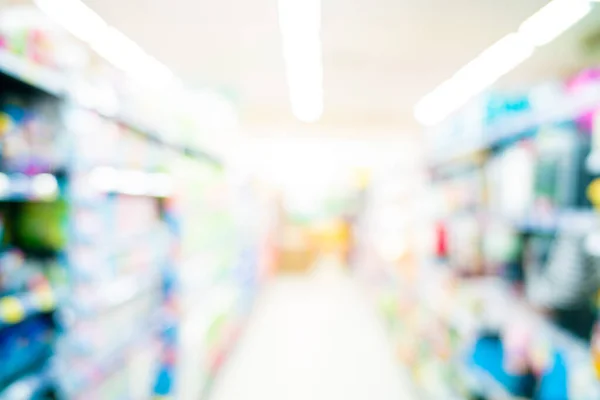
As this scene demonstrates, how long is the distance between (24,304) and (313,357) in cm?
265

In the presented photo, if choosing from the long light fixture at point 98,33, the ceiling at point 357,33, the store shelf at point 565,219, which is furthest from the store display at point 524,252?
the long light fixture at point 98,33

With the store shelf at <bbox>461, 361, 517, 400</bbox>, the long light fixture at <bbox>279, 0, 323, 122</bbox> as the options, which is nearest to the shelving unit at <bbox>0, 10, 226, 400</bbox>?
the long light fixture at <bbox>279, 0, 323, 122</bbox>

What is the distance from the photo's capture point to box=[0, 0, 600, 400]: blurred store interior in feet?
2.23

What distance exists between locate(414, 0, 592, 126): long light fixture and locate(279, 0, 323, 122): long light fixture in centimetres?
29

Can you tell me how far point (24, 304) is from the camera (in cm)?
117

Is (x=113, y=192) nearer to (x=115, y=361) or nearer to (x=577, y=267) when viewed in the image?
(x=115, y=361)

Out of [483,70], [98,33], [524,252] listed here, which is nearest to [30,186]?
[98,33]

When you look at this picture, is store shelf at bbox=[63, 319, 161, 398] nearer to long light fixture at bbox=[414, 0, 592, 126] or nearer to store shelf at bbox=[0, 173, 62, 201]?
store shelf at bbox=[0, 173, 62, 201]

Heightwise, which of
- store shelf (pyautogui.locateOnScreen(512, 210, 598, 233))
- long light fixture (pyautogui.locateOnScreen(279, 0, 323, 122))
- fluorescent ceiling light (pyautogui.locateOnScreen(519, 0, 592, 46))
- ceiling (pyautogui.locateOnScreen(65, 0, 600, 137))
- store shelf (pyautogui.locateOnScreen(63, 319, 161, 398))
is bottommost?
store shelf (pyautogui.locateOnScreen(63, 319, 161, 398))

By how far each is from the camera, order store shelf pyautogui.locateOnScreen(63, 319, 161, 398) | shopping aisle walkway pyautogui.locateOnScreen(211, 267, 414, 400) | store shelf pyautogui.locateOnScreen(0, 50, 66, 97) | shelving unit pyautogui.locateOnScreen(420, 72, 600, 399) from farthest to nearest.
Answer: shopping aisle walkway pyautogui.locateOnScreen(211, 267, 414, 400) < store shelf pyautogui.locateOnScreen(63, 319, 161, 398) < shelving unit pyautogui.locateOnScreen(420, 72, 600, 399) < store shelf pyautogui.locateOnScreen(0, 50, 66, 97)

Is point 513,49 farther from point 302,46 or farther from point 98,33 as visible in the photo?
point 98,33

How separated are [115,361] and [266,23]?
5.23 feet

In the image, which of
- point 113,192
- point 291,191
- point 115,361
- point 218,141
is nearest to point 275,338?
point 218,141

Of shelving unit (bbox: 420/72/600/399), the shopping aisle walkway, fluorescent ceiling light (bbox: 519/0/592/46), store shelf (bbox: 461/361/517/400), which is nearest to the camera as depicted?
fluorescent ceiling light (bbox: 519/0/592/46)
